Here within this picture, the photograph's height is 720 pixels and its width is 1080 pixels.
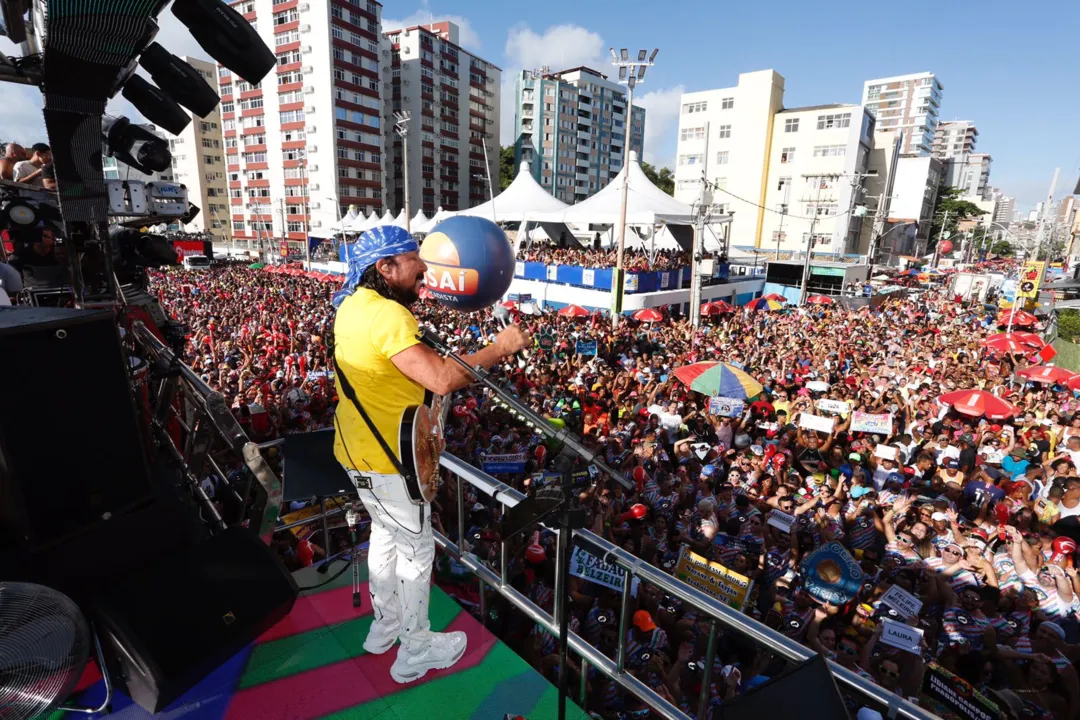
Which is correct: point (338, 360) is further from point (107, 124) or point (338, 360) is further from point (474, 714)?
point (107, 124)

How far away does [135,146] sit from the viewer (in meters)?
4.11

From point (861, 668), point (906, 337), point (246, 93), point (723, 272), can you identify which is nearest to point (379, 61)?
point (246, 93)

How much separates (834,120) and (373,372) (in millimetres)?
62521

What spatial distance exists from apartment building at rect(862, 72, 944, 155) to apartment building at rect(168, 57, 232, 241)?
136585 millimetres

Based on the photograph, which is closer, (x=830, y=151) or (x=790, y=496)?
(x=790, y=496)

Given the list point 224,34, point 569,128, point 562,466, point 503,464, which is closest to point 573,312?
point 503,464

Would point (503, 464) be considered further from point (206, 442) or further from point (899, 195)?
point (899, 195)

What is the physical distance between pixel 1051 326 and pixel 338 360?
3440 cm

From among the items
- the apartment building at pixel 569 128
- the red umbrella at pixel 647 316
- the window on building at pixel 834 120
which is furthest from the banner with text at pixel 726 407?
the apartment building at pixel 569 128

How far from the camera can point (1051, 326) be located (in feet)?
86.0

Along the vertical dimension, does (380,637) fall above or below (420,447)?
below

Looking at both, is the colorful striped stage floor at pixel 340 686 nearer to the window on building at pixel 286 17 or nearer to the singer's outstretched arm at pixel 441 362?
the singer's outstretched arm at pixel 441 362

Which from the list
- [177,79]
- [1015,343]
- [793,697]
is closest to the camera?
[793,697]

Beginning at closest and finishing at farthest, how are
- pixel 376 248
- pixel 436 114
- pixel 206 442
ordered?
1. pixel 376 248
2. pixel 206 442
3. pixel 436 114
